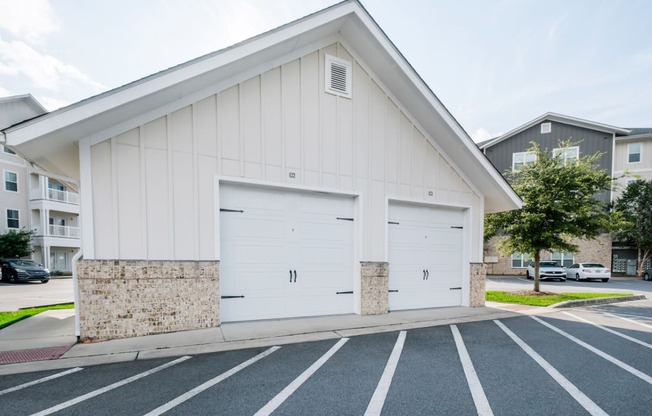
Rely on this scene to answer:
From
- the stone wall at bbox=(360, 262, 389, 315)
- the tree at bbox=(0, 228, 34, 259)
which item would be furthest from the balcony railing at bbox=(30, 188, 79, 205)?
the stone wall at bbox=(360, 262, 389, 315)

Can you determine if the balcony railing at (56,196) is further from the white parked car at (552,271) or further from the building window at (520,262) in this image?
the building window at (520,262)

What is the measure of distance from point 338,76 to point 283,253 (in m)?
4.76

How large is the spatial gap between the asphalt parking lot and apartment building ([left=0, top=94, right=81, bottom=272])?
26.1 m

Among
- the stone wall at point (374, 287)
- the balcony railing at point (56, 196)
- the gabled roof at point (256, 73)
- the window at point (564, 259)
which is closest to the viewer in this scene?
the gabled roof at point (256, 73)

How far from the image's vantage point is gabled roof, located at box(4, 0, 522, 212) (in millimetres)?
5211

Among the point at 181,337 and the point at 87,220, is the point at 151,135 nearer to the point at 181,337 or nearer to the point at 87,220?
the point at 87,220

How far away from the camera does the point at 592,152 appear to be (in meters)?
24.3

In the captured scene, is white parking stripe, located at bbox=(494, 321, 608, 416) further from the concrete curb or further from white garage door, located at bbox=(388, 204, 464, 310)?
the concrete curb

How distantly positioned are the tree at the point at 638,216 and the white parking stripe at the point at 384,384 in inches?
1073

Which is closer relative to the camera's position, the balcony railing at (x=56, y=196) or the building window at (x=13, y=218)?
the building window at (x=13, y=218)

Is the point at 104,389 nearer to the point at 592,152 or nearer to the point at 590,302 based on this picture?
the point at 590,302

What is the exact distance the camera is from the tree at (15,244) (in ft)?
67.6

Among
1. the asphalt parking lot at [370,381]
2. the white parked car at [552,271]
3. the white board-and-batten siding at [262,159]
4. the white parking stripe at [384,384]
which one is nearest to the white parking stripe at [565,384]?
the asphalt parking lot at [370,381]

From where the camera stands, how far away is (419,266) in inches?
354
